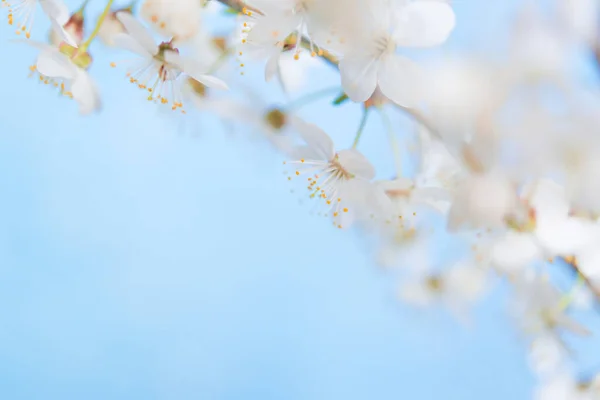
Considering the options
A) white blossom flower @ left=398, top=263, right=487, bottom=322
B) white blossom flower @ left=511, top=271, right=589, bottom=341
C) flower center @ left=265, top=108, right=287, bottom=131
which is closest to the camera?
white blossom flower @ left=511, top=271, right=589, bottom=341

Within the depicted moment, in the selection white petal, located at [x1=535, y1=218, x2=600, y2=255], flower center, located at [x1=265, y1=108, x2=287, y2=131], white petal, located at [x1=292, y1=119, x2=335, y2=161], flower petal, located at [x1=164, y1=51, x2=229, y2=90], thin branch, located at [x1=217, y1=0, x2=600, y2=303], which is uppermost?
flower center, located at [x1=265, y1=108, x2=287, y2=131]

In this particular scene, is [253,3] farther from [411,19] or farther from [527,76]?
[527,76]

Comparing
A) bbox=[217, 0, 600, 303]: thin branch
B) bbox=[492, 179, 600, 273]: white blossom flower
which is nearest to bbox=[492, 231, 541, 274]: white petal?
bbox=[492, 179, 600, 273]: white blossom flower

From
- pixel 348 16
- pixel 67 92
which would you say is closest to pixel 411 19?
pixel 348 16

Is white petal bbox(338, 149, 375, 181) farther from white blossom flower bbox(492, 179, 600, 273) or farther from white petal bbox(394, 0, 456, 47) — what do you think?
white blossom flower bbox(492, 179, 600, 273)

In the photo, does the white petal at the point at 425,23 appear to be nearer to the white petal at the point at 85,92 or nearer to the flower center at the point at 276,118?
the white petal at the point at 85,92

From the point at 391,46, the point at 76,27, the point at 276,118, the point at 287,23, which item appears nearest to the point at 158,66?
the point at 76,27

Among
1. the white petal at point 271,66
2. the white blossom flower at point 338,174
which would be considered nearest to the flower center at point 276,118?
the white blossom flower at point 338,174
